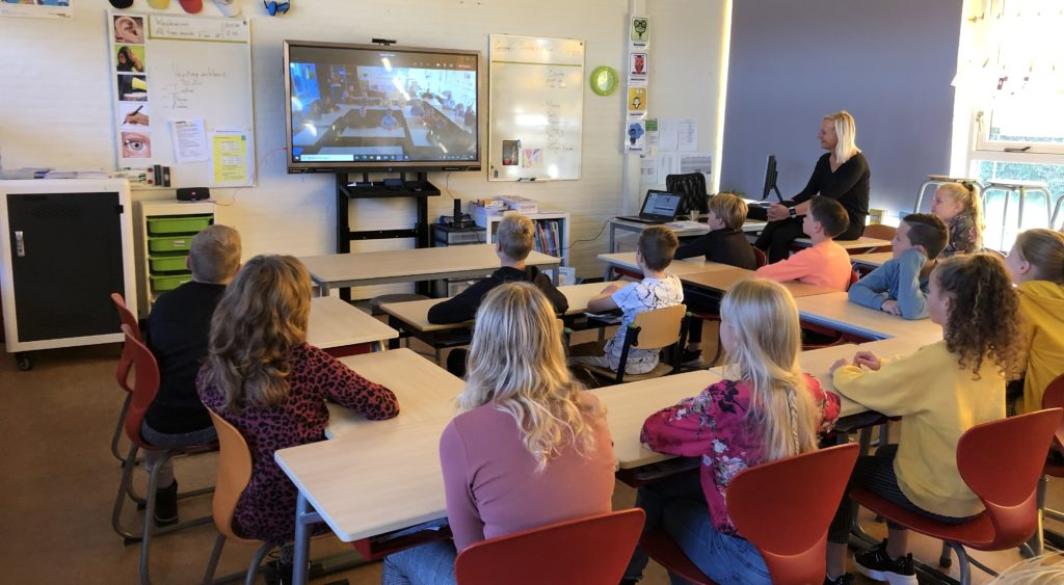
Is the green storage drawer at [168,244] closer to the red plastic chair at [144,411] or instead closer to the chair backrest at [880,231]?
the red plastic chair at [144,411]

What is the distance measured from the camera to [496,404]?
1.66 meters

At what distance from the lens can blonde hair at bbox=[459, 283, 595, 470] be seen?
1633mm

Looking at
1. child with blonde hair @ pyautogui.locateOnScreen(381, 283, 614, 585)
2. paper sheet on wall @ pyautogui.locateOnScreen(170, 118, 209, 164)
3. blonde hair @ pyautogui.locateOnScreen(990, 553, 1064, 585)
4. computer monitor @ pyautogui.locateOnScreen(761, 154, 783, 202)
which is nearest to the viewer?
blonde hair @ pyautogui.locateOnScreen(990, 553, 1064, 585)

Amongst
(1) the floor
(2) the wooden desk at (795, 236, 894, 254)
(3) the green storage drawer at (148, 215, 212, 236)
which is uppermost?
(3) the green storage drawer at (148, 215, 212, 236)

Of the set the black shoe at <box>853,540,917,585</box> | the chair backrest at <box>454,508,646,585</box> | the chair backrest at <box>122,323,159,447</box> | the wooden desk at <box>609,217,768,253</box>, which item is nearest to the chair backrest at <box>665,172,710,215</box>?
the wooden desk at <box>609,217,768,253</box>

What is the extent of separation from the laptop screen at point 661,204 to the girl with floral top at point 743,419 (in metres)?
4.72

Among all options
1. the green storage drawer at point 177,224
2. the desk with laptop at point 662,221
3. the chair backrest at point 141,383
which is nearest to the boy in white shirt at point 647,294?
the chair backrest at point 141,383

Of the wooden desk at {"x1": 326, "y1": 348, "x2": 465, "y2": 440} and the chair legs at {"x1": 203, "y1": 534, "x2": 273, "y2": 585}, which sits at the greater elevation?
the wooden desk at {"x1": 326, "y1": 348, "x2": 465, "y2": 440}

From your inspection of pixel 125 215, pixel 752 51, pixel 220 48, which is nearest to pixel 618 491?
pixel 125 215

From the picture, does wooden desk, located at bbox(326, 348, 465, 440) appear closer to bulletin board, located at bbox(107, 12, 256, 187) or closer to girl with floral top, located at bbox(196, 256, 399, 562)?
girl with floral top, located at bbox(196, 256, 399, 562)

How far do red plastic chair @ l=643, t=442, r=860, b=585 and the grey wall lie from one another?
16.6 feet

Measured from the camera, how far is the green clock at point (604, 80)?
7.18 m

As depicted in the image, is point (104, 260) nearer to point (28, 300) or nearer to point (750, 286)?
point (28, 300)

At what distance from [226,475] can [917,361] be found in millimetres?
1806
